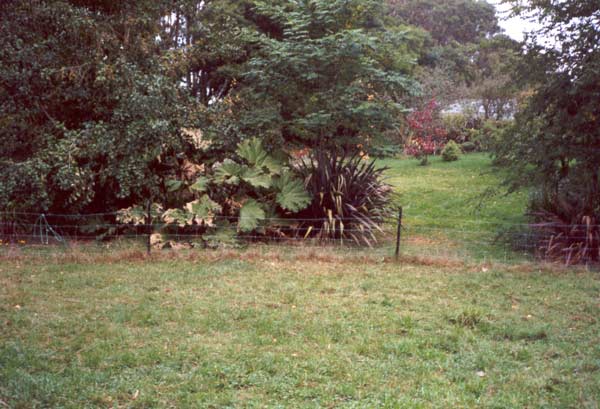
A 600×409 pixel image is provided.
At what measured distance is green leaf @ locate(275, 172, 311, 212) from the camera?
947 centimetres

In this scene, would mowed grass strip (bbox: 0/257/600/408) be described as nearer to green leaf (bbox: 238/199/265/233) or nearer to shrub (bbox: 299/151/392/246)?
green leaf (bbox: 238/199/265/233)

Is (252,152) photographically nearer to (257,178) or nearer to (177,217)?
(257,178)

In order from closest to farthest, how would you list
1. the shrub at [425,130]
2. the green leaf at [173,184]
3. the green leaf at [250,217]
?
1. the green leaf at [250,217]
2. the green leaf at [173,184]
3. the shrub at [425,130]

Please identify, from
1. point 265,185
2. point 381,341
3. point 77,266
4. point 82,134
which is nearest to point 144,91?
point 82,134

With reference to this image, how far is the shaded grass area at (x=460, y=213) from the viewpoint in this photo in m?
9.36

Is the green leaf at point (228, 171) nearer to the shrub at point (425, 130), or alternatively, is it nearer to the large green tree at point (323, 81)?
the large green tree at point (323, 81)

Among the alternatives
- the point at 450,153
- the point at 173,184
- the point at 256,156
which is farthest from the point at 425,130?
the point at 173,184

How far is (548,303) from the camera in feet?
20.9

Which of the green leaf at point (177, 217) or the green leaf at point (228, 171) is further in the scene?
the green leaf at point (228, 171)

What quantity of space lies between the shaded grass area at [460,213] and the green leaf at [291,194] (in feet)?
6.14

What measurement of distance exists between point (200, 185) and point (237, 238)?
1.11 metres

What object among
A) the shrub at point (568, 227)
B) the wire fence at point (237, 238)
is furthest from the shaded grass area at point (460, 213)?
the shrub at point (568, 227)

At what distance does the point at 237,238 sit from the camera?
30.5ft

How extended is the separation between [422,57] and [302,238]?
74.6 ft
